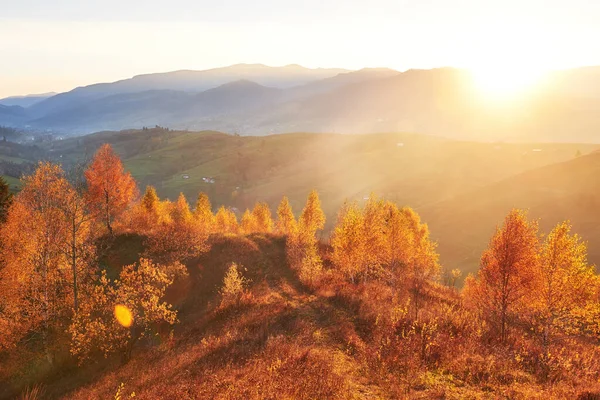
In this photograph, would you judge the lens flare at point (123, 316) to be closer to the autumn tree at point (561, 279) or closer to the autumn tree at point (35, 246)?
the autumn tree at point (35, 246)

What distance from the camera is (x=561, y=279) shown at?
31.7 metres

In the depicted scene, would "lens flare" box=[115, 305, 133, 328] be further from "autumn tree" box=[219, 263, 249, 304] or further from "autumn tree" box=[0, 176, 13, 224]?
"autumn tree" box=[0, 176, 13, 224]

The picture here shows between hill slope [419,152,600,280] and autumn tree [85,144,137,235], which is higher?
autumn tree [85,144,137,235]

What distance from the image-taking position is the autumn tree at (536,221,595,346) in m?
31.7

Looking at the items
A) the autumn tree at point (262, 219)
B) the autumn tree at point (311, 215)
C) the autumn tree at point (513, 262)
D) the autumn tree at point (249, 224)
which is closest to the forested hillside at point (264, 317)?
the autumn tree at point (513, 262)

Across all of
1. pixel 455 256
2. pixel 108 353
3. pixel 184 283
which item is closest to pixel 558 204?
pixel 455 256

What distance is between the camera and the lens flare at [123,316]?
35.8 m

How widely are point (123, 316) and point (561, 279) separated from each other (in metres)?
42.8

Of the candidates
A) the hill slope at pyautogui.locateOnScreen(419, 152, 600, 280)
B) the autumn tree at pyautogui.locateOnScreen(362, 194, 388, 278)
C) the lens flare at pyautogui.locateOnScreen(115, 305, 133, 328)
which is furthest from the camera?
the hill slope at pyautogui.locateOnScreen(419, 152, 600, 280)

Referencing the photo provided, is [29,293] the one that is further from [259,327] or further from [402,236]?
[402,236]

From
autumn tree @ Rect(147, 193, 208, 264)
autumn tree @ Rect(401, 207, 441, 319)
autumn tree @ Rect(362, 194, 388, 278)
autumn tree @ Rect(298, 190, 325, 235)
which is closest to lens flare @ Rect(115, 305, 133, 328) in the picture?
autumn tree @ Rect(147, 193, 208, 264)

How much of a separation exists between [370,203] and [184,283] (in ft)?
106

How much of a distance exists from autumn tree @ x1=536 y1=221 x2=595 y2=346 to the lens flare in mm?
40035

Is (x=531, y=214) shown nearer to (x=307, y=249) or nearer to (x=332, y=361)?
(x=307, y=249)
